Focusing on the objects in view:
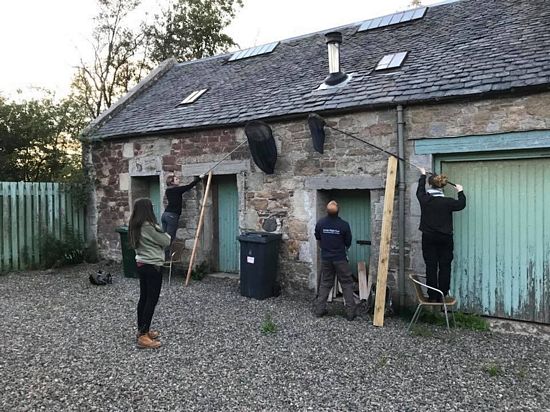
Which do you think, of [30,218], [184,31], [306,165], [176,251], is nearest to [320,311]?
[306,165]

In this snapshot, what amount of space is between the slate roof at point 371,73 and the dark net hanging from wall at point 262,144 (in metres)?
0.36

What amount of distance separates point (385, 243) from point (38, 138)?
13.3 metres

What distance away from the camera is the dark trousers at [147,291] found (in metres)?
4.99

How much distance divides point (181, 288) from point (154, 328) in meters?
2.37

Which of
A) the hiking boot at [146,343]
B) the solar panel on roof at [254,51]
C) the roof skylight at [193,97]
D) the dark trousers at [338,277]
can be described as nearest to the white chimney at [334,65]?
the dark trousers at [338,277]

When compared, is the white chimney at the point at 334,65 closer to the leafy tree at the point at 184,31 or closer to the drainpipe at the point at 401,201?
the drainpipe at the point at 401,201

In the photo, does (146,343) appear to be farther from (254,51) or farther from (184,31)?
(184,31)

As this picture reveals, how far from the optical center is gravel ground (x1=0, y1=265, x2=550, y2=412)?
3.81 m

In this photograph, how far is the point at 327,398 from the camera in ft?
12.7

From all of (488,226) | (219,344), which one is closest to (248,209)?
(219,344)

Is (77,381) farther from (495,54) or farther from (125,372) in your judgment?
(495,54)

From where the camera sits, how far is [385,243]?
618 cm

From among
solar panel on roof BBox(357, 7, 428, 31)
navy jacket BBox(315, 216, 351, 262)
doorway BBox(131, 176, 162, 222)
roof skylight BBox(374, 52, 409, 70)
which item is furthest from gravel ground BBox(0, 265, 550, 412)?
solar panel on roof BBox(357, 7, 428, 31)

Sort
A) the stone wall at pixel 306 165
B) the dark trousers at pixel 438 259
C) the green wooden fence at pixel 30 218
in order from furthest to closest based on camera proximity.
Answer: the green wooden fence at pixel 30 218
the stone wall at pixel 306 165
the dark trousers at pixel 438 259
